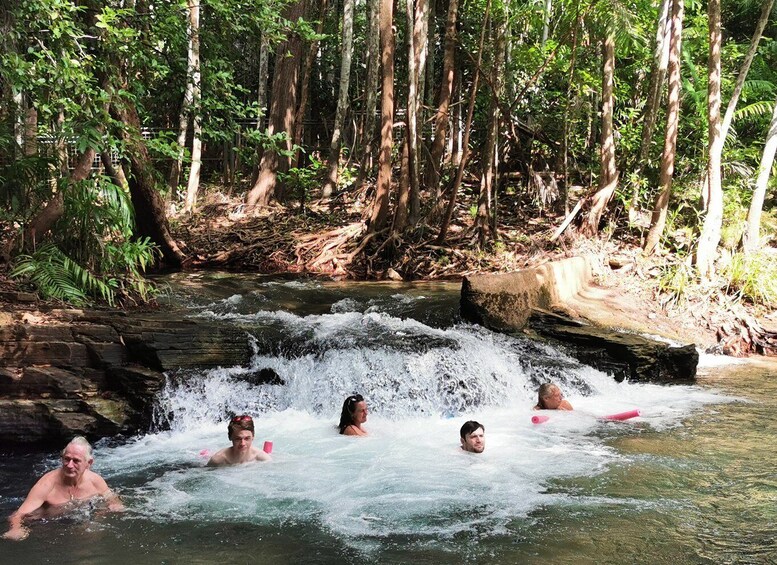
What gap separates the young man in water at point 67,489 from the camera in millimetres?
5129

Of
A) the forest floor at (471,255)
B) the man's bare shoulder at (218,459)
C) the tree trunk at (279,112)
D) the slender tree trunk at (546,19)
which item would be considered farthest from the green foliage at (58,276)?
the slender tree trunk at (546,19)

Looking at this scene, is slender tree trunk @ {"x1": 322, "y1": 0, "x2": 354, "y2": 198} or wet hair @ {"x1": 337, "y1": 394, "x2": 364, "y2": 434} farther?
slender tree trunk @ {"x1": 322, "y1": 0, "x2": 354, "y2": 198}

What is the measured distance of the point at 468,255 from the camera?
50.1ft

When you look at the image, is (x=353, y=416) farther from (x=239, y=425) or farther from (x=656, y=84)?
(x=656, y=84)

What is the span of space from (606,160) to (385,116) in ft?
15.1

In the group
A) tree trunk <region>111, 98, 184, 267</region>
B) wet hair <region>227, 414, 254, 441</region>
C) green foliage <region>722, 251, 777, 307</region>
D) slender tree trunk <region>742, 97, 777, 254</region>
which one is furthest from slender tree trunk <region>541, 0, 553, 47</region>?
wet hair <region>227, 414, 254, 441</region>

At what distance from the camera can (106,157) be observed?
10.6m

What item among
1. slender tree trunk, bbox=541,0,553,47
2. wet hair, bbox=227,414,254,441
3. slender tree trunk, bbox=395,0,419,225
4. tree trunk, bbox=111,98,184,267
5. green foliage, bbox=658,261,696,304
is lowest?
wet hair, bbox=227,414,254,441

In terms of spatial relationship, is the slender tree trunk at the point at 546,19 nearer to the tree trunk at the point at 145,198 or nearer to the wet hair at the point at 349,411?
the tree trunk at the point at 145,198

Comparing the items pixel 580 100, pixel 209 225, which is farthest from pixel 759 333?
pixel 209 225

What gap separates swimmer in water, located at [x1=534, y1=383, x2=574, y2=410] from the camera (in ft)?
26.8

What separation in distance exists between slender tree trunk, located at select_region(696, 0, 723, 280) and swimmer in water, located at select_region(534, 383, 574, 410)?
220 inches

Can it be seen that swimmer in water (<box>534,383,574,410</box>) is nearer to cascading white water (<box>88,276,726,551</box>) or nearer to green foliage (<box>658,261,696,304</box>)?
cascading white water (<box>88,276,726,551</box>)

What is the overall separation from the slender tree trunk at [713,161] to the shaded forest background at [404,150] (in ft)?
0.13
